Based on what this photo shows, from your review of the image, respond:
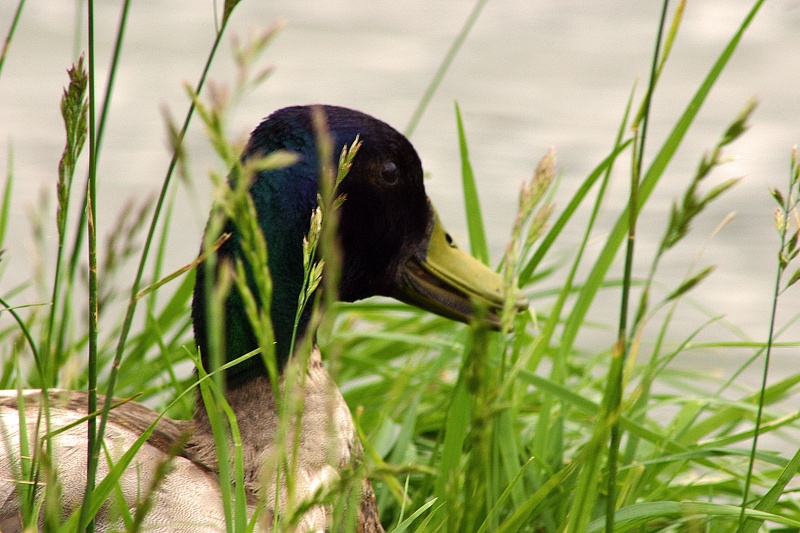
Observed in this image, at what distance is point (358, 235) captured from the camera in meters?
2.03

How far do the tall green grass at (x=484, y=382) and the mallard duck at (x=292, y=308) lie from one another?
0.05 metres

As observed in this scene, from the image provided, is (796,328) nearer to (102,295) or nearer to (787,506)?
(787,506)

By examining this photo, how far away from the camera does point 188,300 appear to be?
2697mm

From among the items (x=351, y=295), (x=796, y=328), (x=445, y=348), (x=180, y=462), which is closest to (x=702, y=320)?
(x=796, y=328)

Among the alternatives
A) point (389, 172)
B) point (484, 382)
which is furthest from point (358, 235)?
point (484, 382)

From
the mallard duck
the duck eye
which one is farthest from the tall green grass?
the duck eye

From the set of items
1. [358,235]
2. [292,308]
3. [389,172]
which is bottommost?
[292,308]

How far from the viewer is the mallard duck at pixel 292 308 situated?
1.62 metres

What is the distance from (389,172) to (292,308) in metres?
0.30


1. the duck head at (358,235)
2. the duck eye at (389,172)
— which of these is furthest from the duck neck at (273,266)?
the duck eye at (389,172)

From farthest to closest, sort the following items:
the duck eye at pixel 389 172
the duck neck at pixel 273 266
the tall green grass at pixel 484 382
Answer: 1. the duck eye at pixel 389 172
2. the duck neck at pixel 273 266
3. the tall green grass at pixel 484 382

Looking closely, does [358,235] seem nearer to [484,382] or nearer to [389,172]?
[389,172]

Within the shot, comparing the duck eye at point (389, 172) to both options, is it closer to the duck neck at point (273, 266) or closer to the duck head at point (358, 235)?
the duck head at point (358, 235)

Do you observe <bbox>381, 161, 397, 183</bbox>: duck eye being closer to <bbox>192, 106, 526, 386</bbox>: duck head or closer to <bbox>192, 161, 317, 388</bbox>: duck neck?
<bbox>192, 106, 526, 386</bbox>: duck head
